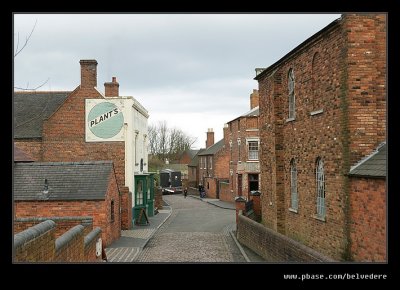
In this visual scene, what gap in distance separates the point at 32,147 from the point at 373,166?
2043 cm

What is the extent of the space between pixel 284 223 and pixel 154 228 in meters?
10.4

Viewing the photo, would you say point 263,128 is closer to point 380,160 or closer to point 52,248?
point 380,160

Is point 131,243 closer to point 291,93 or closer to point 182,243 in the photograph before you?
point 182,243

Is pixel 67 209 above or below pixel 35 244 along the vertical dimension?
below

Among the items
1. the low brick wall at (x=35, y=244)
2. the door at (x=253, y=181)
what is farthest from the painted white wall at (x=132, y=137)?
the low brick wall at (x=35, y=244)

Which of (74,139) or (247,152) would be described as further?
(247,152)

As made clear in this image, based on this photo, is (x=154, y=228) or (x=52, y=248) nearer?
(x=52, y=248)

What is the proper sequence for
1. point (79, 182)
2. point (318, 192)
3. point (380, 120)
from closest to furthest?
point (380, 120)
point (318, 192)
point (79, 182)

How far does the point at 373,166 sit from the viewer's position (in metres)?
9.73

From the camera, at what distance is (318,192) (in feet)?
43.5

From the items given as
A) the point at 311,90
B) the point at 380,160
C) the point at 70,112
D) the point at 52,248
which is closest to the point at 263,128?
the point at 311,90

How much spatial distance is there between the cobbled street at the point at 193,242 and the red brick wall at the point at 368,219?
244 inches

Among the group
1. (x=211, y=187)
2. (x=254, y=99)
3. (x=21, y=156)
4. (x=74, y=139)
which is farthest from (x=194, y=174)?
(x=21, y=156)

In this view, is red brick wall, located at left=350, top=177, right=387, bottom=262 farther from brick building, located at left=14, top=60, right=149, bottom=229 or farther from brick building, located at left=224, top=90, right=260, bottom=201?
brick building, located at left=224, top=90, right=260, bottom=201
